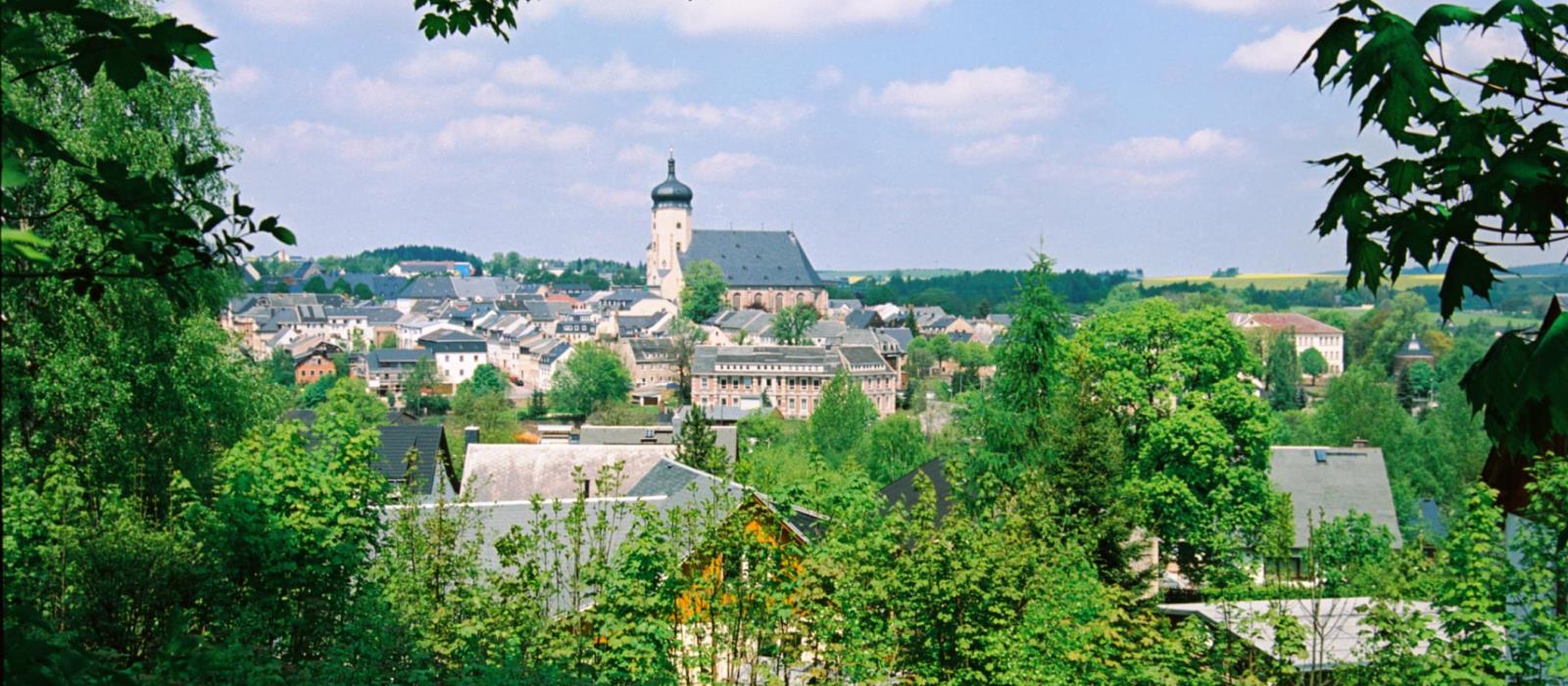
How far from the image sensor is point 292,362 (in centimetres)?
9831

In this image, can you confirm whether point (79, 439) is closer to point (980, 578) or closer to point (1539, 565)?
point (980, 578)

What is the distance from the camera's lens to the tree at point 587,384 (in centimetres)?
8431

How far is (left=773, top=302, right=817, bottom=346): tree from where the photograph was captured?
103 m

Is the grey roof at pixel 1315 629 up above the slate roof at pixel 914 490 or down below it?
above

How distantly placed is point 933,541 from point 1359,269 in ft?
18.6

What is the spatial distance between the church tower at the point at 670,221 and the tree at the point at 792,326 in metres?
35.8

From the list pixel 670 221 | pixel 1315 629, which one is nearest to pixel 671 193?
pixel 670 221

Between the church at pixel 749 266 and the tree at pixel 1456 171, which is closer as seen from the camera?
the tree at pixel 1456 171

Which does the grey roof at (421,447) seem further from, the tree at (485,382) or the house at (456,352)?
the house at (456,352)

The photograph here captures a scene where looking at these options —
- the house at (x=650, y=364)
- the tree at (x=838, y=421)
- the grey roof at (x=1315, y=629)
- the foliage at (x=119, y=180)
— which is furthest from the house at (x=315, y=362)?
the foliage at (x=119, y=180)

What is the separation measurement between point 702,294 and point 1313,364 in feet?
196

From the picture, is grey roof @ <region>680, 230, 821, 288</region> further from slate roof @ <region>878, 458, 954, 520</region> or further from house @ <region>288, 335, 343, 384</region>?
slate roof @ <region>878, 458, 954, 520</region>

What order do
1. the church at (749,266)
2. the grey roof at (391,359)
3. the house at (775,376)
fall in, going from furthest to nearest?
the church at (749,266) < the grey roof at (391,359) < the house at (775,376)

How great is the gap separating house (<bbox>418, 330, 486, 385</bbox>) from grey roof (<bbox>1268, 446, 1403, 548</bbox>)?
93327 millimetres
